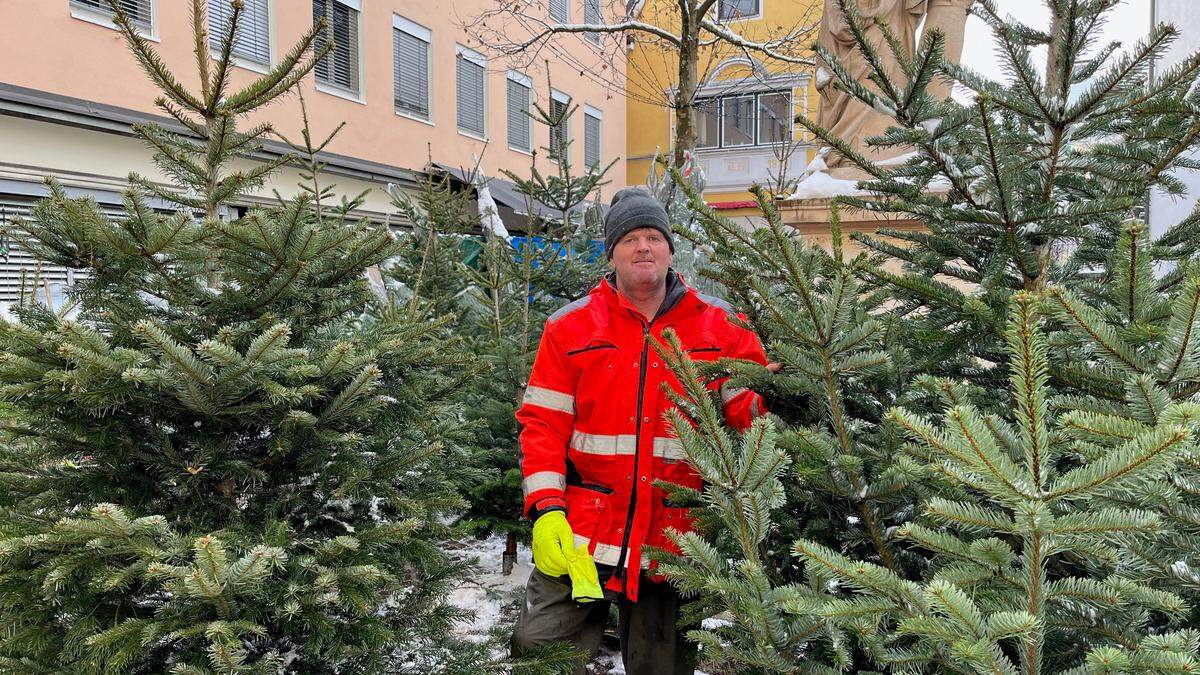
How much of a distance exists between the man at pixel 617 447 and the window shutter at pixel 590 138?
18995 mm

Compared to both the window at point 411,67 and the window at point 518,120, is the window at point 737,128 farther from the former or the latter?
the window at point 411,67

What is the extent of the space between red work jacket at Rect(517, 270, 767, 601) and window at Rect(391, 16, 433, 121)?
13.9 metres

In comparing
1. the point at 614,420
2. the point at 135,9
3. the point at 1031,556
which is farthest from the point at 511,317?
the point at 135,9

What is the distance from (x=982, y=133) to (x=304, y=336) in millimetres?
2050

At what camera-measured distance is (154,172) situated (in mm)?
10867

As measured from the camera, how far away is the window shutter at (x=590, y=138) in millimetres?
21375

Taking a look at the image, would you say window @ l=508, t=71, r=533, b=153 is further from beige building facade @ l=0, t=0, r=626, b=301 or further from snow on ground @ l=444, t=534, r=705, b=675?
snow on ground @ l=444, t=534, r=705, b=675

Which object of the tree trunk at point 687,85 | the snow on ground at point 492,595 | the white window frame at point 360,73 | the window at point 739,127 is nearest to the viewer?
the snow on ground at point 492,595

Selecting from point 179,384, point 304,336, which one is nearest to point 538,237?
point 304,336

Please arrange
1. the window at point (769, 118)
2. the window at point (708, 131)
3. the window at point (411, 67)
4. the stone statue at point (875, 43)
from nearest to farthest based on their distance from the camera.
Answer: the stone statue at point (875, 43) < the window at point (411, 67) < the window at point (769, 118) < the window at point (708, 131)

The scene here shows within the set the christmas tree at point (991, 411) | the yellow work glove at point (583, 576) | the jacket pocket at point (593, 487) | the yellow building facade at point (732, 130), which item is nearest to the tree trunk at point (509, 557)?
the jacket pocket at point (593, 487)

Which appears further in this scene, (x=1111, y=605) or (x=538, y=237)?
(x=538, y=237)

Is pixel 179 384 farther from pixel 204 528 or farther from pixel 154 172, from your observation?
pixel 154 172

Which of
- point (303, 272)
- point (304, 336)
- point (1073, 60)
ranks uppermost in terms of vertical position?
point (1073, 60)
